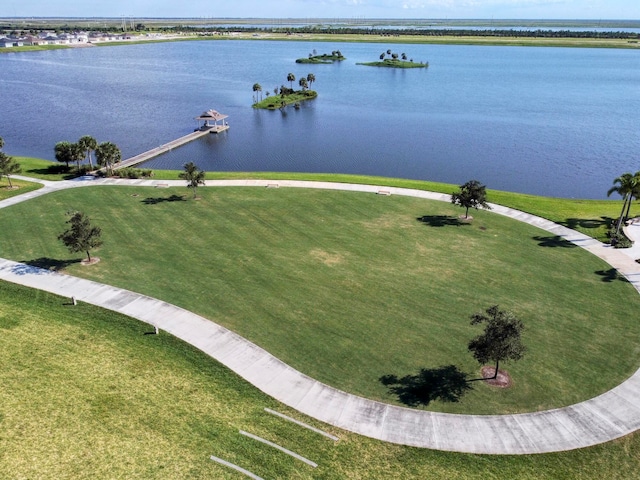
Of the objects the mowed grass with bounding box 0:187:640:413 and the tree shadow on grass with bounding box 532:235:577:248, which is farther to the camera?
the tree shadow on grass with bounding box 532:235:577:248

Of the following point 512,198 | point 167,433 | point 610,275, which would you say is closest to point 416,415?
point 167,433

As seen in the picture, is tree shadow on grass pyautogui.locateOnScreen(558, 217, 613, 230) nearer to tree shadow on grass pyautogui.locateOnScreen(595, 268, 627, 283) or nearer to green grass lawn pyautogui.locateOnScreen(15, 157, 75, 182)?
tree shadow on grass pyautogui.locateOnScreen(595, 268, 627, 283)

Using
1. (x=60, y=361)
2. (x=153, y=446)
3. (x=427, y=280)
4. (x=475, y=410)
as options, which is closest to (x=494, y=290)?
(x=427, y=280)

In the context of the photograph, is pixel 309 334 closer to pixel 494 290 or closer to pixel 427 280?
pixel 427 280

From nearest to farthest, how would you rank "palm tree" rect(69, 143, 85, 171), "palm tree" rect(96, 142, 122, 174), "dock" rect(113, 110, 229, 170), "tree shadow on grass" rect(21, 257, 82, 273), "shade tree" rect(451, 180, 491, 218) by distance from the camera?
"tree shadow on grass" rect(21, 257, 82, 273), "shade tree" rect(451, 180, 491, 218), "palm tree" rect(96, 142, 122, 174), "palm tree" rect(69, 143, 85, 171), "dock" rect(113, 110, 229, 170)

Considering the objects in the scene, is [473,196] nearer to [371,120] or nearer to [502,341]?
[502,341]

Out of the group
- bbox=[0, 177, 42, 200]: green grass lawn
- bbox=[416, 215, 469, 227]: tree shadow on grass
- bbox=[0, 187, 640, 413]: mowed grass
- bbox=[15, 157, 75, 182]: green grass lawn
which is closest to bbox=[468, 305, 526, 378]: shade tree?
bbox=[0, 187, 640, 413]: mowed grass
